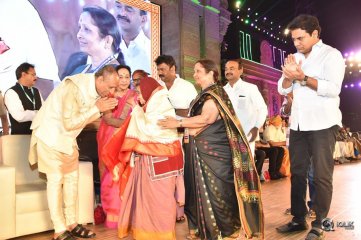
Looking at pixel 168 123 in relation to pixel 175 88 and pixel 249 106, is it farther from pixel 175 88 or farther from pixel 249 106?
pixel 249 106

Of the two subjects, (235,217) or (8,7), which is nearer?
(235,217)

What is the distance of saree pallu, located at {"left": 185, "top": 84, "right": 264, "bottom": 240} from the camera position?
2.27 metres

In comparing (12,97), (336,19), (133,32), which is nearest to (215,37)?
(133,32)

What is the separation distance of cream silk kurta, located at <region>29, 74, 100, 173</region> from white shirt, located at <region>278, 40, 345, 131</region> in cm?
159

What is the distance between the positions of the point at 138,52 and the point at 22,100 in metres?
3.19

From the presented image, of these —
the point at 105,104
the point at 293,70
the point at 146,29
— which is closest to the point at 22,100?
the point at 105,104

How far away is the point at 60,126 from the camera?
251 cm

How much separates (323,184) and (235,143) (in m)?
0.71

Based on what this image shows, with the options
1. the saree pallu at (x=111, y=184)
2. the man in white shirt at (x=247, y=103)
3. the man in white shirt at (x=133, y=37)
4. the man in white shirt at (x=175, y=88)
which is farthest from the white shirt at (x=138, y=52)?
the saree pallu at (x=111, y=184)

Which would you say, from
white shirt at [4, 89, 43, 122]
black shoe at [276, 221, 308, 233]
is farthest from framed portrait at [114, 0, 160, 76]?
black shoe at [276, 221, 308, 233]

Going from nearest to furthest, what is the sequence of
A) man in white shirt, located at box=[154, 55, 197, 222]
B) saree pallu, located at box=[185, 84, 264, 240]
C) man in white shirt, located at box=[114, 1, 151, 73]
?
saree pallu, located at box=[185, 84, 264, 240] → man in white shirt, located at box=[154, 55, 197, 222] → man in white shirt, located at box=[114, 1, 151, 73]

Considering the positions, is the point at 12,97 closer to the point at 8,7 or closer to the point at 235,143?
the point at 8,7

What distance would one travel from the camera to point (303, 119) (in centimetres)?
249

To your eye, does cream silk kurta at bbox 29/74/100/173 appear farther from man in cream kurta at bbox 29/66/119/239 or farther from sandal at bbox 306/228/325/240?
sandal at bbox 306/228/325/240
